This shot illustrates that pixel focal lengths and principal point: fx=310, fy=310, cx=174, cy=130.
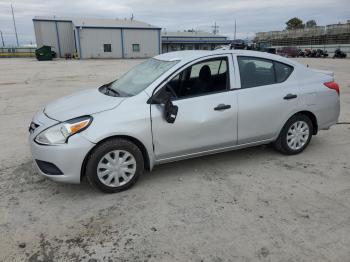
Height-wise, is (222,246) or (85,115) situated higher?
(85,115)

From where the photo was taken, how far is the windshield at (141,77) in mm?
3998

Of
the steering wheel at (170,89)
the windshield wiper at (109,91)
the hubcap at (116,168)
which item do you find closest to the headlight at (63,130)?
the hubcap at (116,168)

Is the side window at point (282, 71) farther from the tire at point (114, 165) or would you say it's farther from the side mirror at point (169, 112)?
the tire at point (114, 165)

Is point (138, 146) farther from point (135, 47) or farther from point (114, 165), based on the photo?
point (135, 47)

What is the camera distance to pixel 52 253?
275 centimetres

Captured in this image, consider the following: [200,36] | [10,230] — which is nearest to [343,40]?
[200,36]

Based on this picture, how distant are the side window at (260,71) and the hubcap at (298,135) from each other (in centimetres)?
76

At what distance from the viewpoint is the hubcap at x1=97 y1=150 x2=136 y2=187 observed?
3594mm

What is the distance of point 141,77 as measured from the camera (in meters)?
4.32

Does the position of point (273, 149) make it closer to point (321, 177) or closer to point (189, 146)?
point (321, 177)

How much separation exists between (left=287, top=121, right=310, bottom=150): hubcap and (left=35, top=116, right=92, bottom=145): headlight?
9.91ft

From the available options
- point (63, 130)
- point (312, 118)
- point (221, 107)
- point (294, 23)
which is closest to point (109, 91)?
point (63, 130)

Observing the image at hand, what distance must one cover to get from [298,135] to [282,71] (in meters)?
1.02

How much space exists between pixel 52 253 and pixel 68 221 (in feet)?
1.66
